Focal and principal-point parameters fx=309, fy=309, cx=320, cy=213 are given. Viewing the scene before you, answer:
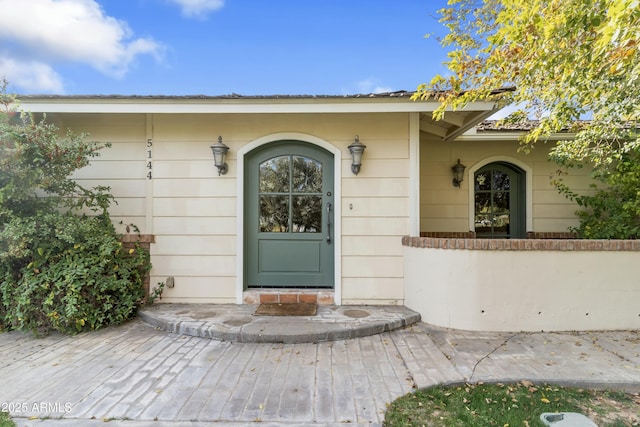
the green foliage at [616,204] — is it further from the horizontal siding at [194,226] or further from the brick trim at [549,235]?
the horizontal siding at [194,226]

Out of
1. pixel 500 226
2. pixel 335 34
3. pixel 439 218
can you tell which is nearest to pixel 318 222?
pixel 439 218

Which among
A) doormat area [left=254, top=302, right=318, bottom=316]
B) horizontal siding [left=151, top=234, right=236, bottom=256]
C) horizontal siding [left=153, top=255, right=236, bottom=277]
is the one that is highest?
horizontal siding [left=151, top=234, right=236, bottom=256]

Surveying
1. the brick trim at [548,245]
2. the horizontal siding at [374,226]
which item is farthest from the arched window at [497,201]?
the horizontal siding at [374,226]

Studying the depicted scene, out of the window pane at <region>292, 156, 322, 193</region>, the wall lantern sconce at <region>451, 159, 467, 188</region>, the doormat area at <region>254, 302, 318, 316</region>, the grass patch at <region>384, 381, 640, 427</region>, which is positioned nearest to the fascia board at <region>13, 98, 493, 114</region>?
the window pane at <region>292, 156, 322, 193</region>

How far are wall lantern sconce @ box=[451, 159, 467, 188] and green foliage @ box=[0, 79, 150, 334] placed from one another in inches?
204

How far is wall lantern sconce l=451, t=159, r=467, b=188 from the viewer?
17.5 ft

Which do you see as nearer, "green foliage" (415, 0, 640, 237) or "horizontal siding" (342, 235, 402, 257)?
"green foliage" (415, 0, 640, 237)

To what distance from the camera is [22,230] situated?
10.3ft

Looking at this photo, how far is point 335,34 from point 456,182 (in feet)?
15.1

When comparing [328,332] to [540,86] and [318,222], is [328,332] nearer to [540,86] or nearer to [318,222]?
[318,222]

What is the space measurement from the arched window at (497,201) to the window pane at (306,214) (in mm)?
3167

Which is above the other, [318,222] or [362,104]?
[362,104]

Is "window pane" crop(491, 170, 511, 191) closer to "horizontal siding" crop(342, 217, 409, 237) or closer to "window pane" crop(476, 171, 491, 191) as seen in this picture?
"window pane" crop(476, 171, 491, 191)

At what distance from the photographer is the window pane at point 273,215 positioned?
14.0 feet
